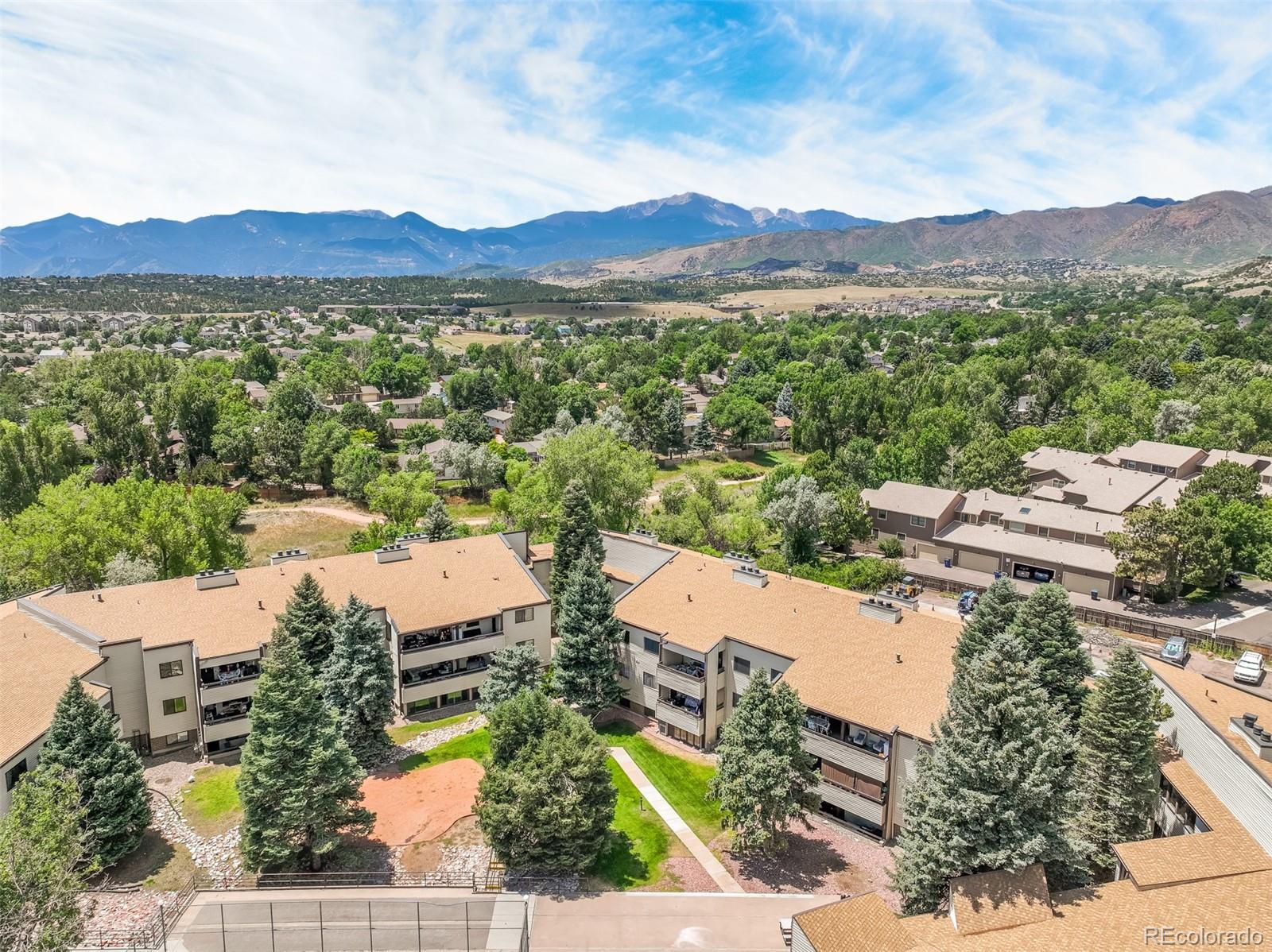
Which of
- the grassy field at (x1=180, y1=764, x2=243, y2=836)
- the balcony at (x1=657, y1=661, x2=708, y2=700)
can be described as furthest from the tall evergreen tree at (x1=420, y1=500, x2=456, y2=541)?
the balcony at (x1=657, y1=661, x2=708, y2=700)

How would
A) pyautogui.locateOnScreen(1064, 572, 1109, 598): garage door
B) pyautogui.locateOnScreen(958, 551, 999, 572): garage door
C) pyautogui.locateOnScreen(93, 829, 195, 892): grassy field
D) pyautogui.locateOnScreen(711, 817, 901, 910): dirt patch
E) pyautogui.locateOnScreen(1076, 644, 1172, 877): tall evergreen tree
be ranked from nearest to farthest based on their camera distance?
1. pyautogui.locateOnScreen(1076, 644, 1172, 877): tall evergreen tree
2. pyautogui.locateOnScreen(93, 829, 195, 892): grassy field
3. pyautogui.locateOnScreen(711, 817, 901, 910): dirt patch
4. pyautogui.locateOnScreen(1064, 572, 1109, 598): garage door
5. pyautogui.locateOnScreen(958, 551, 999, 572): garage door

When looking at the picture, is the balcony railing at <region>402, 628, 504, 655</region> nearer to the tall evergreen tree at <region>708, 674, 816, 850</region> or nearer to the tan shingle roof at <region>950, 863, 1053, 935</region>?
the tall evergreen tree at <region>708, 674, 816, 850</region>

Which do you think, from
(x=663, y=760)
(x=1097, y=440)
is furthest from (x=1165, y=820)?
(x=1097, y=440)

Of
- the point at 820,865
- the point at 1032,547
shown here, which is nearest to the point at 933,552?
the point at 1032,547

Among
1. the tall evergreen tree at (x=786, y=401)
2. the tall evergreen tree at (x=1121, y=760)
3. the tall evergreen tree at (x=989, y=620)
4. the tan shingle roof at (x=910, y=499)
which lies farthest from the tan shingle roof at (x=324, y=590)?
the tall evergreen tree at (x=786, y=401)

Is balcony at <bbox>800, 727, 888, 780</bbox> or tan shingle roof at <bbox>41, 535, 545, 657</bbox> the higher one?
tan shingle roof at <bbox>41, 535, 545, 657</bbox>

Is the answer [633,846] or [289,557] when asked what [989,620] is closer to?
[633,846]
